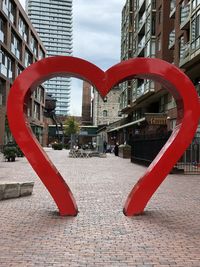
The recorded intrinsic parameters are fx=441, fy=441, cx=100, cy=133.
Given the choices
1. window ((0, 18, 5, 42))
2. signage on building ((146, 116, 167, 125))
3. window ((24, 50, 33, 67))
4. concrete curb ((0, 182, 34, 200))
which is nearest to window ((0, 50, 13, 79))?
window ((0, 18, 5, 42))

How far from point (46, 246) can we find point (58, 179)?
2887 mm

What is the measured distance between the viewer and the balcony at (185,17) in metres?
32.9

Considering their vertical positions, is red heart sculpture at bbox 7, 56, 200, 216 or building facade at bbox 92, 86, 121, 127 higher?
building facade at bbox 92, 86, 121, 127

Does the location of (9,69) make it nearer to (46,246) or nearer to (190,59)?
(190,59)

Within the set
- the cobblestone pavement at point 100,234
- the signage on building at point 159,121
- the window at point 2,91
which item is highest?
the window at point 2,91

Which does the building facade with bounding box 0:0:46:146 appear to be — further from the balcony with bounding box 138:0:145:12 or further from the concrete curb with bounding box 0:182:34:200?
the concrete curb with bounding box 0:182:34:200

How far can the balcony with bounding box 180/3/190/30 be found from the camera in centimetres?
3291

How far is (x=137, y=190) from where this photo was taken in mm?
9570

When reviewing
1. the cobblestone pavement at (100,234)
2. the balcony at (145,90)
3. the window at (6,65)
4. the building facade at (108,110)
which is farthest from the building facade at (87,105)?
the cobblestone pavement at (100,234)

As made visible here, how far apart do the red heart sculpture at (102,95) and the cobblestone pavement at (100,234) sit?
1.83 feet

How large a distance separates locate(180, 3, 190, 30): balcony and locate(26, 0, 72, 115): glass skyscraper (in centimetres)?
14269

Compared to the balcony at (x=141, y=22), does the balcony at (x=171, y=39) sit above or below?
below

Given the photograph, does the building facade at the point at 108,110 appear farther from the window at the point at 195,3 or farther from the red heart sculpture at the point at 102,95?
the red heart sculpture at the point at 102,95

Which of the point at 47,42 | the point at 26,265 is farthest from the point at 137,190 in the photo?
the point at 47,42
